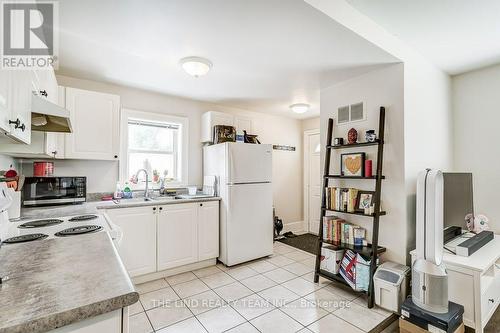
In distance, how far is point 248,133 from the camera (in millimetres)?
4148

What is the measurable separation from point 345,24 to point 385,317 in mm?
2447

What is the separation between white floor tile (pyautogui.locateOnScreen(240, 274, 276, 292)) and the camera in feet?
8.74

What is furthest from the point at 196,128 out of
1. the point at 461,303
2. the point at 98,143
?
the point at 461,303

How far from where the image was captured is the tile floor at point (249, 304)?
2.01 metres

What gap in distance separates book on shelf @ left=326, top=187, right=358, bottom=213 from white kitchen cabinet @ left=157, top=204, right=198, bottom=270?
167cm

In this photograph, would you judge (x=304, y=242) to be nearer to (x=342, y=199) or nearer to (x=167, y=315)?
(x=342, y=199)

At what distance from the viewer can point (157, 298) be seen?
8.05 ft

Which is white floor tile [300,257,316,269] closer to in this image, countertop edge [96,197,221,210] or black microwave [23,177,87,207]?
countertop edge [96,197,221,210]

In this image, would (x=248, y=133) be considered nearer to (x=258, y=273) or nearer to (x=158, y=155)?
(x=158, y=155)


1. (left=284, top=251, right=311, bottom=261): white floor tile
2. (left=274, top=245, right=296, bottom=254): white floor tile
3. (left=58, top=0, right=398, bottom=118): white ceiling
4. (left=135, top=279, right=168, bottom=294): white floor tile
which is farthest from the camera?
(left=274, top=245, right=296, bottom=254): white floor tile

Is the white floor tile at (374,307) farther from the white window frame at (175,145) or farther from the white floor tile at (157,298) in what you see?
the white window frame at (175,145)

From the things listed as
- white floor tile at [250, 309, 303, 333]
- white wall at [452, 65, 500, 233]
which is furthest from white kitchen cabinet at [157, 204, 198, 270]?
white wall at [452, 65, 500, 233]

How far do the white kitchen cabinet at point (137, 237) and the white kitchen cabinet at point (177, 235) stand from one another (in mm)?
90

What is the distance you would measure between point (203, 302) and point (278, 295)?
2.49 feet
